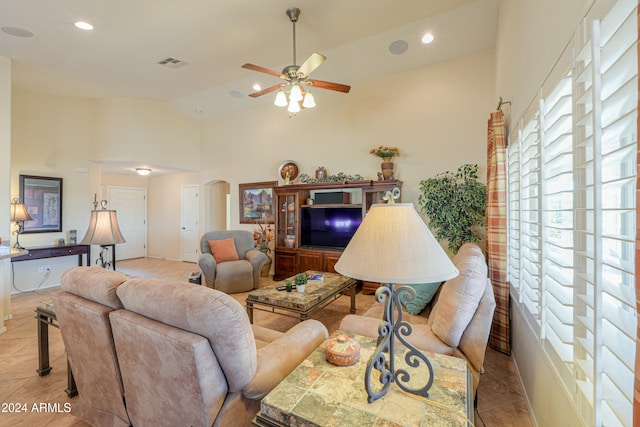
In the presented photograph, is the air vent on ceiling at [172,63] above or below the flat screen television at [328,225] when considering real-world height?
above

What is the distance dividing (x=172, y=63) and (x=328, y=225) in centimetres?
361

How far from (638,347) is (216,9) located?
405 centimetres

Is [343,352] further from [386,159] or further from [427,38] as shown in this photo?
[427,38]

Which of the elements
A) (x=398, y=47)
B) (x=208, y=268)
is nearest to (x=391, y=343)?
(x=208, y=268)

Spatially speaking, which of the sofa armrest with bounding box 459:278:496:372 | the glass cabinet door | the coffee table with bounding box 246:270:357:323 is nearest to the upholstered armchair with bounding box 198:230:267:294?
the glass cabinet door

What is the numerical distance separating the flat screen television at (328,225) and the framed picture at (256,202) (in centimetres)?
119

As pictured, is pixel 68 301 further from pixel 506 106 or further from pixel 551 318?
pixel 506 106

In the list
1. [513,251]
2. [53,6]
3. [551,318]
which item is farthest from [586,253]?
[53,6]

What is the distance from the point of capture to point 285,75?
9.32 feet

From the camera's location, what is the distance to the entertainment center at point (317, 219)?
14.7ft

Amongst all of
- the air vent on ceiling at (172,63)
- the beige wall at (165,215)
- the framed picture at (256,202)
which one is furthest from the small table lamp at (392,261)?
the beige wall at (165,215)

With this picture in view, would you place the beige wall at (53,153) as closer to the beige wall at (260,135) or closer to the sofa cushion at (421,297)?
the beige wall at (260,135)

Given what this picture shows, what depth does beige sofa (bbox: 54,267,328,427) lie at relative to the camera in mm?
1130

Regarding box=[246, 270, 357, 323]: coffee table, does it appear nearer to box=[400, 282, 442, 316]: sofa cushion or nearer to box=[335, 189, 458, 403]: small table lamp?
box=[400, 282, 442, 316]: sofa cushion
